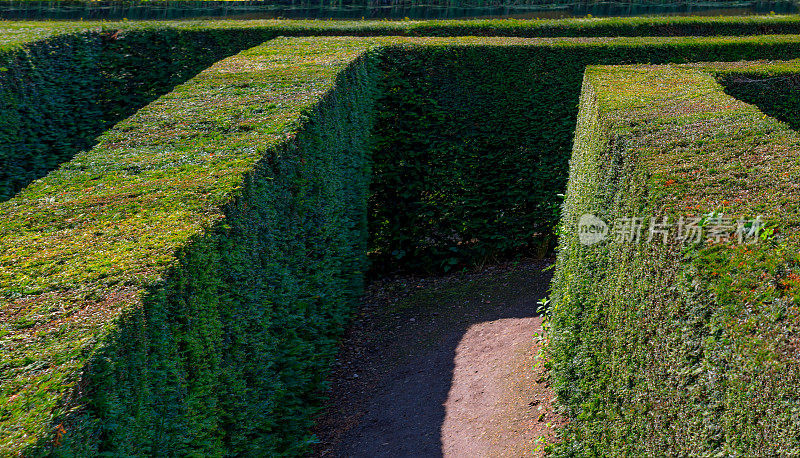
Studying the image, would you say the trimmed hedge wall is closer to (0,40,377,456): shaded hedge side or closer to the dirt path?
the dirt path

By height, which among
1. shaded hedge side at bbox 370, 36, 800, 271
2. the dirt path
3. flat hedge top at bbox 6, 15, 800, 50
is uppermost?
flat hedge top at bbox 6, 15, 800, 50

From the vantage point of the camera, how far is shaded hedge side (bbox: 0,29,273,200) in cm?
978

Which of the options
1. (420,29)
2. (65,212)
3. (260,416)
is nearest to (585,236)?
(260,416)

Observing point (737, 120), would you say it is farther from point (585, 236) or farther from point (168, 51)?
point (168, 51)

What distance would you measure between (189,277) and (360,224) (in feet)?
17.3

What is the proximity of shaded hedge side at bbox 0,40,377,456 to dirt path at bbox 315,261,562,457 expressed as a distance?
56 cm

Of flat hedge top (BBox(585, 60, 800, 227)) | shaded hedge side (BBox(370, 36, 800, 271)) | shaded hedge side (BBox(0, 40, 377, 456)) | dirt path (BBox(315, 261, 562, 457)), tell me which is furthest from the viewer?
shaded hedge side (BBox(370, 36, 800, 271))

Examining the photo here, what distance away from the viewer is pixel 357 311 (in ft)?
29.0

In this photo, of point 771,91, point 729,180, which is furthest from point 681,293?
point 771,91

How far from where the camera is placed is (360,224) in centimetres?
906

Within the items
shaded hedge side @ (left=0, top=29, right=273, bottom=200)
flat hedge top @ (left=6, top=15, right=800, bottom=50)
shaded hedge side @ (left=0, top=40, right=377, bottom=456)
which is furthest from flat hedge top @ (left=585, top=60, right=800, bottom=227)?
shaded hedge side @ (left=0, top=29, right=273, bottom=200)

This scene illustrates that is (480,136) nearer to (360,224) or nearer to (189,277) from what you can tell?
(360,224)

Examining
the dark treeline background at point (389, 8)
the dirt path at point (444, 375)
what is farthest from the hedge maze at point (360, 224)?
the dark treeline background at point (389, 8)

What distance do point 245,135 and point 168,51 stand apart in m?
7.26
